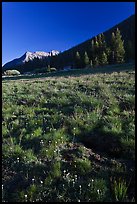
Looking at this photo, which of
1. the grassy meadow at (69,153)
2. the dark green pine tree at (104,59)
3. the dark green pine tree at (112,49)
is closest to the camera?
the grassy meadow at (69,153)

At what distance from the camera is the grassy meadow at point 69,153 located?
596cm

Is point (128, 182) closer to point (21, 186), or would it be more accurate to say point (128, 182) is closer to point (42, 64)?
point (21, 186)

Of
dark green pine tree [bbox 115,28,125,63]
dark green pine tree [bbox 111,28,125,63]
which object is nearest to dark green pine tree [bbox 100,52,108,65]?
dark green pine tree [bbox 111,28,125,63]

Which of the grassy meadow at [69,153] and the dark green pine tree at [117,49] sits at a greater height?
the dark green pine tree at [117,49]

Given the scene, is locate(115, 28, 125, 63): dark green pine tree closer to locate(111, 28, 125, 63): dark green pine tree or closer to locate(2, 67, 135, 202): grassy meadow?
locate(111, 28, 125, 63): dark green pine tree

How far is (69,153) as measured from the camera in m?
7.70

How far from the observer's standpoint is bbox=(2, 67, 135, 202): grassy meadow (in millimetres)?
5957

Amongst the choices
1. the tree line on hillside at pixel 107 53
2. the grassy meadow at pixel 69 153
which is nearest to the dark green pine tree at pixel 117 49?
the tree line on hillside at pixel 107 53

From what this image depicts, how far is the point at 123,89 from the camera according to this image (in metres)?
16.1

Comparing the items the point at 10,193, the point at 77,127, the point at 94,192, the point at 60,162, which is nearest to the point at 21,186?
the point at 10,193

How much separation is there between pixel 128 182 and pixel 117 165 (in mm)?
661

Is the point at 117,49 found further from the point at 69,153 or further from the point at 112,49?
the point at 69,153

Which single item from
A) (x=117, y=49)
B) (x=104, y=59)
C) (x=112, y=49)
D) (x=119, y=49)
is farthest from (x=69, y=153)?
(x=112, y=49)

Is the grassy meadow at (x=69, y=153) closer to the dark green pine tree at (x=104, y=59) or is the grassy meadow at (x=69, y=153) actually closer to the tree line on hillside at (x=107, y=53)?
the dark green pine tree at (x=104, y=59)
